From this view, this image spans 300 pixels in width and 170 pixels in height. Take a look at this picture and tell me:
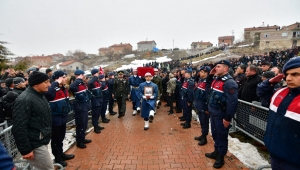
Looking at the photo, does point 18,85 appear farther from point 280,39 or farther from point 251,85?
point 280,39

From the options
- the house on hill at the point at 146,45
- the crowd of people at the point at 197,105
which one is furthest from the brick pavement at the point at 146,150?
the house on hill at the point at 146,45

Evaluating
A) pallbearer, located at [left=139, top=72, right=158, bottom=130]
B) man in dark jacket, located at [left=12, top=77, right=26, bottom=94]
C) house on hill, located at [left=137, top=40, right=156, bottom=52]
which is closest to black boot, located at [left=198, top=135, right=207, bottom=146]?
pallbearer, located at [left=139, top=72, right=158, bottom=130]

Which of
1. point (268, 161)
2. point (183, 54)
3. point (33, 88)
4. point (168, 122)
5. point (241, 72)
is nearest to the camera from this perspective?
point (33, 88)

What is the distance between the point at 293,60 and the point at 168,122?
208 inches

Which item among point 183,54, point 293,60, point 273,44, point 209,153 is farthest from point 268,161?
point 273,44

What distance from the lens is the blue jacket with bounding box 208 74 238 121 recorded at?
3.37m

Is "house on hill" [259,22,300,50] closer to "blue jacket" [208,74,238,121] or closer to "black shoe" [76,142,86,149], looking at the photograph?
"blue jacket" [208,74,238,121]

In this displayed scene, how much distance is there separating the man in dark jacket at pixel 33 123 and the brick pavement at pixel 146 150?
1385mm

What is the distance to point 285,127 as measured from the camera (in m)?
1.99

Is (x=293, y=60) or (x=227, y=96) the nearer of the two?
(x=293, y=60)

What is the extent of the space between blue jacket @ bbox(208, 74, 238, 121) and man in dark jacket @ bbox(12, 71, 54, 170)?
10.3 ft

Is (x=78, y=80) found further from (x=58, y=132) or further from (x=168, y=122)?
(x=168, y=122)

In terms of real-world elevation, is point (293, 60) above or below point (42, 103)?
above

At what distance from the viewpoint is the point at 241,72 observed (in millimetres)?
6535
